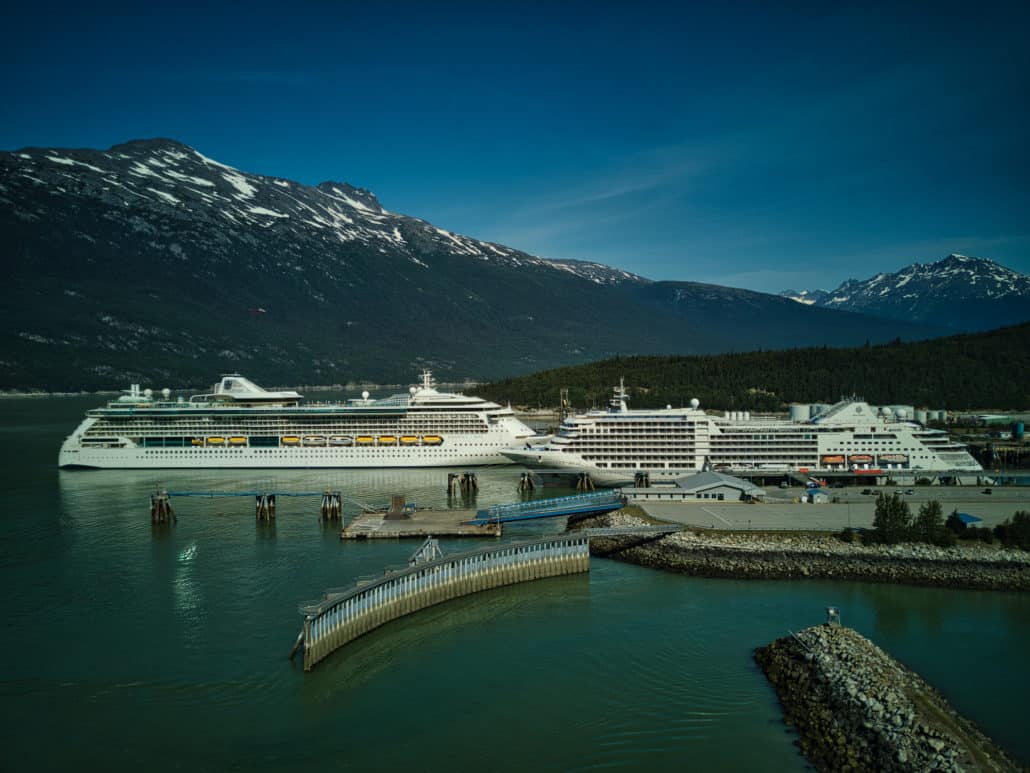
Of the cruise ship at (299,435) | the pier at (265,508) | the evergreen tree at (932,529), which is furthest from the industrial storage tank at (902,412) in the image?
the pier at (265,508)

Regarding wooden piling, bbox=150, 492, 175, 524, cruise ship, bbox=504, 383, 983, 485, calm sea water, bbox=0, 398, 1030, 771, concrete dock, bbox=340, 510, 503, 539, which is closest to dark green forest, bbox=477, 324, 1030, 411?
cruise ship, bbox=504, 383, 983, 485

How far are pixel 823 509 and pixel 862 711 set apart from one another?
18583 millimetres

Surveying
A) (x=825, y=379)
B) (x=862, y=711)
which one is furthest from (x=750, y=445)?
(x=825, y=379)

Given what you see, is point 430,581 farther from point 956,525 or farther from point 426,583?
point 956,525

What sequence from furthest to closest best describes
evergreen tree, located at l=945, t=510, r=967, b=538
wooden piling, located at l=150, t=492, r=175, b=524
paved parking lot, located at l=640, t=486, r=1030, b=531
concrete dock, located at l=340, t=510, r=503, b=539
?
wooden piling, located at l=150, t=492, r=175, b=524 < concrete dock, located at l=340, t=510, r=503, b=539 < paved parking lot, located at l=640, t=486, r=1030, b=531 < evergreen tree, located at l=945, t=510, r=967, b=538

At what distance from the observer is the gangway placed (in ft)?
117

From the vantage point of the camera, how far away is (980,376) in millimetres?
97750

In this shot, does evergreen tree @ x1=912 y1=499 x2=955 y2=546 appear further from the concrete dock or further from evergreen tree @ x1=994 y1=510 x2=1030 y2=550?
the concrete dock

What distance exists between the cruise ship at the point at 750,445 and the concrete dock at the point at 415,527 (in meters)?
12.2

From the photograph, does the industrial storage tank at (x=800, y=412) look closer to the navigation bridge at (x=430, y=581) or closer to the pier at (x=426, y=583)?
the navigation bridge at (x=430, y=581)

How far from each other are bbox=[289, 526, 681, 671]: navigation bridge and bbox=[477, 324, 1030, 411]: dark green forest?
63.3 m

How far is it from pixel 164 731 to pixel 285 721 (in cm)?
266

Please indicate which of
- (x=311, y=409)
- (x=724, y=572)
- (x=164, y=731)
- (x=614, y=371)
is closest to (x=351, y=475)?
(x=311, y=409)

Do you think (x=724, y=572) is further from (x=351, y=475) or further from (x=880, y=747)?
(x=351, y=475)
